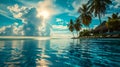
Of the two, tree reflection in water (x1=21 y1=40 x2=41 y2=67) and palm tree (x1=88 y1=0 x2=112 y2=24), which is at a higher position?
palm tree (x1=88 y1=0 x2=112 y2=24)

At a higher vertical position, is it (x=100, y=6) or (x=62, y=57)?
(x=100, y=6)

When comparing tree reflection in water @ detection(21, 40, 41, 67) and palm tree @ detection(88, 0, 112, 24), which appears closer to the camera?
tree reflection in water @ detection(21, 40, 41, 67)

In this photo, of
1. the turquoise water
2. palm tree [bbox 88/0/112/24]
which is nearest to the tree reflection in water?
the turquoise water

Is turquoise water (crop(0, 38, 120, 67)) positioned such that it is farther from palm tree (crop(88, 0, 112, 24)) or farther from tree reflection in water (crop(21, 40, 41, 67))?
palm tree (crop(88, 0, 112, 24))

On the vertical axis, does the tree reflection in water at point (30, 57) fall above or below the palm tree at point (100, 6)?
below

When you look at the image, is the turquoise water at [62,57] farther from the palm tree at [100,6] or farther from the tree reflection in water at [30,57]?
the palm tree at [100,6]

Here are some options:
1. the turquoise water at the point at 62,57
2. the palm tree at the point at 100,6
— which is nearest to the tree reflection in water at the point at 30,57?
the turquoise water at the point at 62,57

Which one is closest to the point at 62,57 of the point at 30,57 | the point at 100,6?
the point at 30,57

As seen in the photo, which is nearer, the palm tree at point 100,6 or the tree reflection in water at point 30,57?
the tree reflection in water at point 30,57

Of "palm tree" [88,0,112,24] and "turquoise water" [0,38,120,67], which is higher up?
"palm tree" [88,0,112,24]

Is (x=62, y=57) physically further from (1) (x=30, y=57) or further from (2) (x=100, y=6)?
(2) (x=100, y=6)

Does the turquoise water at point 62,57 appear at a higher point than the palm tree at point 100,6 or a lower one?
lower

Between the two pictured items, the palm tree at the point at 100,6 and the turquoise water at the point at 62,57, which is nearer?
the turquoise water at the point at 62,57

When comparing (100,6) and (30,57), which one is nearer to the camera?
(30,57)
